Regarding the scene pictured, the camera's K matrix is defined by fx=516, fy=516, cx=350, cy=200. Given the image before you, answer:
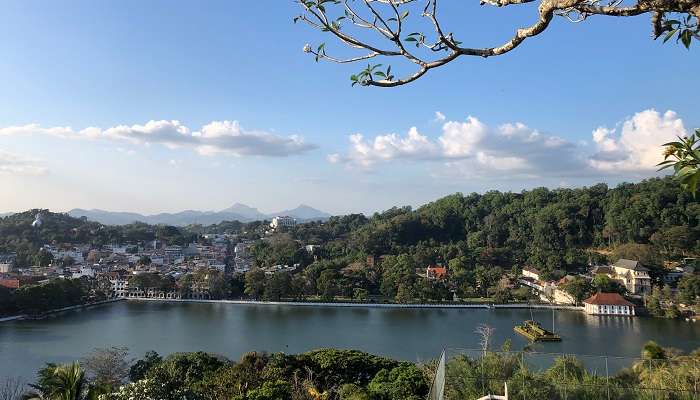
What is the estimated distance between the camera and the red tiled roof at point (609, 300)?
2036 centimetres

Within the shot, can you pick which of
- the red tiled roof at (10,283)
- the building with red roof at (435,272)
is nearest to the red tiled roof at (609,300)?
the building with red roof at (435,272)

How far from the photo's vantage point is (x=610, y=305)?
20.4 metres

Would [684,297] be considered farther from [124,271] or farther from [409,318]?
[124,271]

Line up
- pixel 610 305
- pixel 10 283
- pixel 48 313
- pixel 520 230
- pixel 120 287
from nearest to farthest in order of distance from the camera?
pixel 48 313 → pixel 610 305 → pixel 10 283 → pixel 120 287 → pixel 520 230

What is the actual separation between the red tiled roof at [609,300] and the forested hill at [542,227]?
5.80m

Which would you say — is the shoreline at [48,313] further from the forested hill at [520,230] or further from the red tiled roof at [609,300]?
the red tiled roof at [609,300]

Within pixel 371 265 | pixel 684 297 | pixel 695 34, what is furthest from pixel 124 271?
pixel 695 34

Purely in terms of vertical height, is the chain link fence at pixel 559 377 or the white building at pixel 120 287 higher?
the chain link fence at pixel 559 377

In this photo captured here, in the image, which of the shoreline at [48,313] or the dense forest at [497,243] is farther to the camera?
the dense forest at [497,243]

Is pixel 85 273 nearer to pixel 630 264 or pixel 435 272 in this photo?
pixel 435 272

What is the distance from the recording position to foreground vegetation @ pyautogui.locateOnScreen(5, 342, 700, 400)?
3.94 metres

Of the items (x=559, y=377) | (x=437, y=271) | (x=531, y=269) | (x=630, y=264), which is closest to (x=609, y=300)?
(x=630, y=264)

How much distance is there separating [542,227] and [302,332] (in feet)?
64.3

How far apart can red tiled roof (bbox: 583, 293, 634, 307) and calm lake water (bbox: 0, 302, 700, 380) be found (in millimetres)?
941
